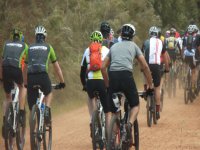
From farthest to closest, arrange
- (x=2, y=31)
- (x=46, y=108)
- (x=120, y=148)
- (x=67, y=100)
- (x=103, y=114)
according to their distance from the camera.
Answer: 1. (x=67, y=100)
2. (x=2, y=31)
3. (x=103, y=114)
4. (x=46, y=108)
5. (x=120, y=148)

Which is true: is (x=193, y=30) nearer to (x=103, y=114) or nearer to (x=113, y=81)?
(x=103, y=114)

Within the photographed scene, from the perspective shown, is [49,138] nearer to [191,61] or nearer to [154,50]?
[154,50]

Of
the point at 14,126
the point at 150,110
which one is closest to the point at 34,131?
the point at 14,126

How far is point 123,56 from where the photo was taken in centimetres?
1009

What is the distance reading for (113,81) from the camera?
9.99 metres

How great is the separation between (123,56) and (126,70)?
23 cm

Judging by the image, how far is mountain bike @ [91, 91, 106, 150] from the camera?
11.0m

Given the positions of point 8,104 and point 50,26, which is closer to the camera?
point 8,104

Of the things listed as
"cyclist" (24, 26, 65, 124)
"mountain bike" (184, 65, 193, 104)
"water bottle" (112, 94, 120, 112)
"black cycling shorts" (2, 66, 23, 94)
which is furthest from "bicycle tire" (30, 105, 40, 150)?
"mountain bike" (184, 65, 193, 104)

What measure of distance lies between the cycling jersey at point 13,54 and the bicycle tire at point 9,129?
71 centimetres

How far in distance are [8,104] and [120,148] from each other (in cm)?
257

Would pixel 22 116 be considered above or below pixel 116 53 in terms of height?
below

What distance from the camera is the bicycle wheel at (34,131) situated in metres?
10.2

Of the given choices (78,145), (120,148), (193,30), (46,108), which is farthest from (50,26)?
(120,148)
